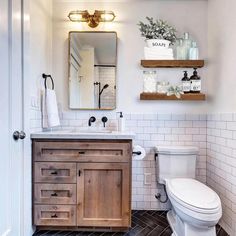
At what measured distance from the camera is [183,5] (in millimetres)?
2818

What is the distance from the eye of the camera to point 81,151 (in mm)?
2219

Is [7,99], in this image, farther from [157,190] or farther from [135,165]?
[157,190]

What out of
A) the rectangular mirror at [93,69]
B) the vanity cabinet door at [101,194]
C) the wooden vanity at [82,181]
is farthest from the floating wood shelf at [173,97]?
the vanity cabinet door at [101,194]

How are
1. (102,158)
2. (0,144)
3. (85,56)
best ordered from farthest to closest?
1. (85,56)
2. (102,158)
3. (0,144)

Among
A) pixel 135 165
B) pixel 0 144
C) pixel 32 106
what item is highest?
pixel 32 106

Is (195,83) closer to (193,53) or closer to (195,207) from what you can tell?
(193,53)

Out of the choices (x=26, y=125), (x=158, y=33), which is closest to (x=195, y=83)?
(x=158, y=33)

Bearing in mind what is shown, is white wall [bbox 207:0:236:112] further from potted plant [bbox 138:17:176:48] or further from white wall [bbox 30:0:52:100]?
white wall [bbox 30:0:52:100]

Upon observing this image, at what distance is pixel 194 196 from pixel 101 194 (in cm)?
77

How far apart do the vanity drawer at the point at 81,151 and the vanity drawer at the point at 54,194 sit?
0.23 metres

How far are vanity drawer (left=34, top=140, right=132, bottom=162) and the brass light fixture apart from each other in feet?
4.47

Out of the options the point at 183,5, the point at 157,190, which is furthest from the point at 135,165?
the point at 183,5

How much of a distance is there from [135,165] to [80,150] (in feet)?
2.71

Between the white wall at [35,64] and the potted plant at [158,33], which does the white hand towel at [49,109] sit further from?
the potted plant at [158,33]
